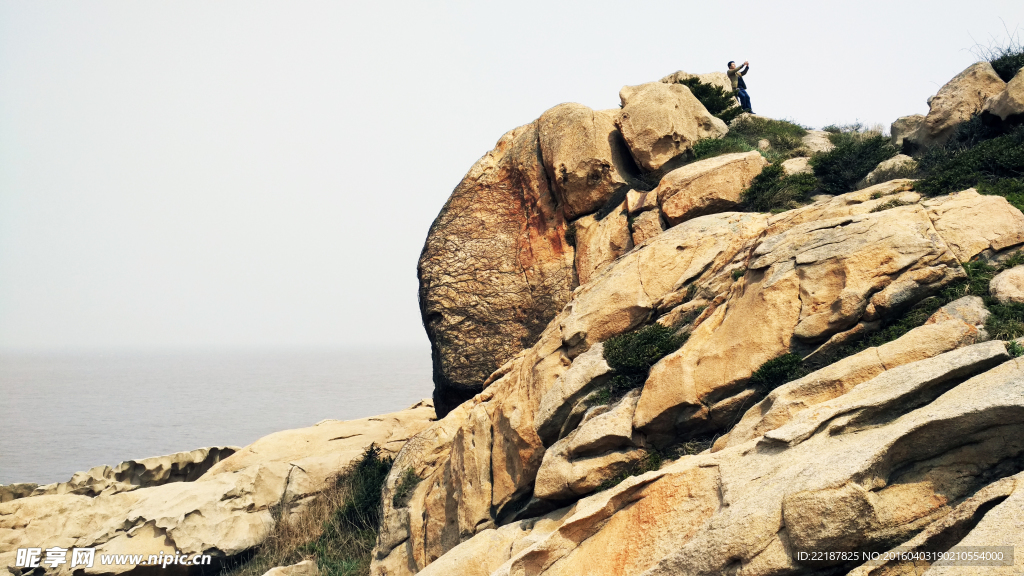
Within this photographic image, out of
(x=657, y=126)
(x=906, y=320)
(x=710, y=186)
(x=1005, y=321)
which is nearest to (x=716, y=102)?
(x=657, y=126)

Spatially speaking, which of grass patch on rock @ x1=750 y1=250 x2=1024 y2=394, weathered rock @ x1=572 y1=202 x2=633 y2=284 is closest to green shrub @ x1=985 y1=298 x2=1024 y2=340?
grass patch on rock @ x1=750 y1=250 x2=1024 y2=394

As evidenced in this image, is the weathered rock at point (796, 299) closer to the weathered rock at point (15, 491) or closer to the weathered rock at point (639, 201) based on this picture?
the weathered rock at point (639, 201)

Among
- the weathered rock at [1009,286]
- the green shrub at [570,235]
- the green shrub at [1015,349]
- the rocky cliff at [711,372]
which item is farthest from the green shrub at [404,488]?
the green shrub at [1015,349]

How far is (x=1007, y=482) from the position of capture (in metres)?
6.28

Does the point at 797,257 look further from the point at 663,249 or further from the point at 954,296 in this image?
the point at 663,249

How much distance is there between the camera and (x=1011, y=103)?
13812 millimetres

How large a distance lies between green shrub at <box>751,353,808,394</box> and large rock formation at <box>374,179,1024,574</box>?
15 centimetres

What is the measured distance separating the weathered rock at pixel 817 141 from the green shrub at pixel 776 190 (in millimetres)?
3658

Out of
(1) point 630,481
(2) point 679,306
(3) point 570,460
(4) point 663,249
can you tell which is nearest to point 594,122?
(4) point 663,249

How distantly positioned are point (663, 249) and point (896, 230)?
4.61 metres

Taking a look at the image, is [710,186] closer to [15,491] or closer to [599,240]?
[599,240]

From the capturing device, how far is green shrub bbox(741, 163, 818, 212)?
1523 cm

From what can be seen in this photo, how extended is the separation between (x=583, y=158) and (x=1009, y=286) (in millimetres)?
10982

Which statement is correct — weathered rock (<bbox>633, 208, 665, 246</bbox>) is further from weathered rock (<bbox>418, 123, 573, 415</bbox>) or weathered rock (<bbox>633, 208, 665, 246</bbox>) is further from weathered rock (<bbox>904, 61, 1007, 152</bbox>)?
weathered rock (<bbox>904, 61, 1007, 152</bbox>)
